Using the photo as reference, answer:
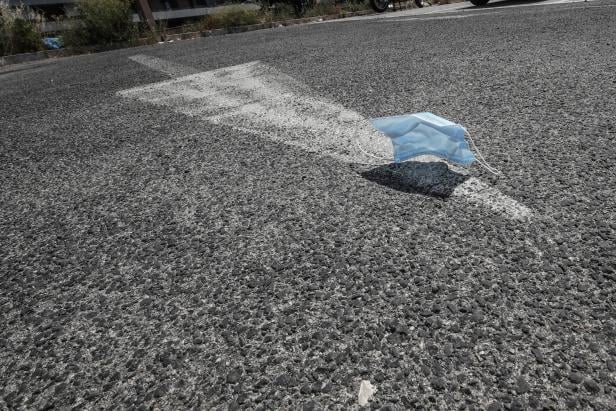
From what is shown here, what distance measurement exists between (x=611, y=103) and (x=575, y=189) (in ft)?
4.11

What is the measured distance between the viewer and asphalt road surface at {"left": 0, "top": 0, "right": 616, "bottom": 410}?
92 cm

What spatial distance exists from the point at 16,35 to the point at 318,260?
13300mm

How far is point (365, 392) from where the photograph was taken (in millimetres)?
873

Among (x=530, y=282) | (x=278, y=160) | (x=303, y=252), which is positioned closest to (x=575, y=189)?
(x=530, y=282)

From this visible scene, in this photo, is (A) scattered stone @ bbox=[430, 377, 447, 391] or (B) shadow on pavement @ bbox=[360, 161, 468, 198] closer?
(A) scattered stone @ bbox=[430, 377, 447, 391]

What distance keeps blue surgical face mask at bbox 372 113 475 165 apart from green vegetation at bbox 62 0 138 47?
1228 cm

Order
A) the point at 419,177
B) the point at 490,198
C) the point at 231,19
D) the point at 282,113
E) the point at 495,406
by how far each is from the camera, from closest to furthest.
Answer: the point at 495,406
the point at 490,198
the point at 419,177
the point at 282,113
the point at 231,19

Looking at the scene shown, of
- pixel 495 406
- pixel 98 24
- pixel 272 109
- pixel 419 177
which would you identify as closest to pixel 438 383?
pixel 495 406

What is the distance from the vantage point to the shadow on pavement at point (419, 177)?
1.65 meters

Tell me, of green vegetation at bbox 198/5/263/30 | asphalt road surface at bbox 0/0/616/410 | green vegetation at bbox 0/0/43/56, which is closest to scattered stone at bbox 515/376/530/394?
asphalt road surface at bbox 0/0/616/410

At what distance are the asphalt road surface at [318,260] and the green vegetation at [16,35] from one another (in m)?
10.2

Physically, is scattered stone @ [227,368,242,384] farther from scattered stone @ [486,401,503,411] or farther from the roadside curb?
the roadside curb

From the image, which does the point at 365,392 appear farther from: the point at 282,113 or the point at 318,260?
the point at 282,113

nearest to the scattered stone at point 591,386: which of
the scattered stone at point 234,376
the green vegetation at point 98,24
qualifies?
the scattered stone at point 234,376
